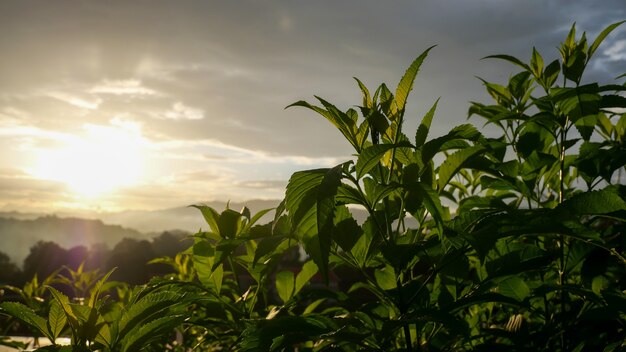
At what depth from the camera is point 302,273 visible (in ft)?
5.26

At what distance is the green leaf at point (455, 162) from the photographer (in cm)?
119

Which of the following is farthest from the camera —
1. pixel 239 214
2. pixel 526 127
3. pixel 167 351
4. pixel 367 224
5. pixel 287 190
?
pixel 167 351

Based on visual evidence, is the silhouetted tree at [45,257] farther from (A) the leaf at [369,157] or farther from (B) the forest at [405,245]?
(A) the leaf at [369,157]

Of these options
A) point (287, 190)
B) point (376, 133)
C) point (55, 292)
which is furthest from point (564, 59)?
point (55, 292)

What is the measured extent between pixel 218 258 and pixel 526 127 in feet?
3.68

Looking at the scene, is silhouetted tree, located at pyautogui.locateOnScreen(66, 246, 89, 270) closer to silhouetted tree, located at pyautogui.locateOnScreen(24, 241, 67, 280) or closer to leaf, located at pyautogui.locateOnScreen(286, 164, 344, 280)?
leaf, located at pyautogui.locateOnScreen(286, 164, 344, 280)

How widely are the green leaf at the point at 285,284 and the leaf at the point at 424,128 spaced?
2.11 ft

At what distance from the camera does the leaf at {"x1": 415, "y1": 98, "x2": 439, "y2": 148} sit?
124cm

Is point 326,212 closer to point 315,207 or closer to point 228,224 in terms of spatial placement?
point 315,207

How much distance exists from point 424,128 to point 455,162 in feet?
0.38

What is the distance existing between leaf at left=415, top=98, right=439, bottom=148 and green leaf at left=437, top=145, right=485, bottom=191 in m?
0.08

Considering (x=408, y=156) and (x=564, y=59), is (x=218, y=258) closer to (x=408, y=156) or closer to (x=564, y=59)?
(x=408, y=156)

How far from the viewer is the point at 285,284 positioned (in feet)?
5.39

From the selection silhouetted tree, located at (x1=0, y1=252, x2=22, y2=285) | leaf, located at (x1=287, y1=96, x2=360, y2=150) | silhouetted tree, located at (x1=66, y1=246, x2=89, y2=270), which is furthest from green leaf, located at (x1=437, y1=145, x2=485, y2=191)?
silhouetted tree, located at (x1=66, y1=246, x2=89, y2=270)
